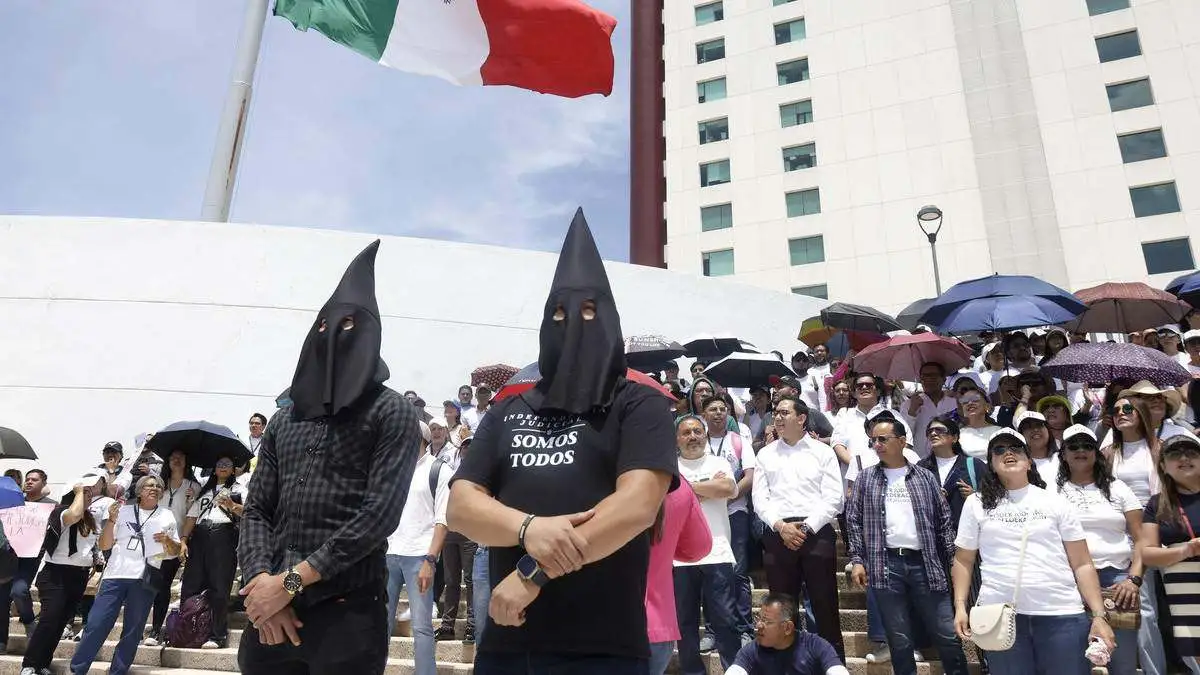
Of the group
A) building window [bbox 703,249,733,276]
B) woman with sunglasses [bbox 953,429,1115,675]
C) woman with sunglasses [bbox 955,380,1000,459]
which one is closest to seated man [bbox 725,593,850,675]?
woman with sunglasses [bbox 953,429,1115,675]

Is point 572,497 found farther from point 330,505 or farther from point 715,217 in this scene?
point 715,217

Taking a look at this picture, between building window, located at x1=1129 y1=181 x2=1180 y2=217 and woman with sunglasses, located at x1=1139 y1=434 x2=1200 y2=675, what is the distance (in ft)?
94.2

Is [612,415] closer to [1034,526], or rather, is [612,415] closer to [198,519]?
[1034,526]

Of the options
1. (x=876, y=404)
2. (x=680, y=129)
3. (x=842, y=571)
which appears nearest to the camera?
(x=842, y=571)

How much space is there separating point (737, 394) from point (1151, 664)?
869 cm

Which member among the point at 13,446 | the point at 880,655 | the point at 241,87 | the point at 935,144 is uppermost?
the point at 935,144

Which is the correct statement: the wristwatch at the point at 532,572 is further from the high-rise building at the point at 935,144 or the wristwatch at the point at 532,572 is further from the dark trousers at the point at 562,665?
the high-rise building at the point at 935,144

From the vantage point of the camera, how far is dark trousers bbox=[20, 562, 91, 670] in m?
6.98

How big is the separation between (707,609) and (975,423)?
2913mm

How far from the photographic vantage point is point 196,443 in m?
8.74

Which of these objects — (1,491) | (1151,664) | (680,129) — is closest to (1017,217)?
(680,129)

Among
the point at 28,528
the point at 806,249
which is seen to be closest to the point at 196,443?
the point at 28,528

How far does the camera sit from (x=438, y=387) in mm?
16312

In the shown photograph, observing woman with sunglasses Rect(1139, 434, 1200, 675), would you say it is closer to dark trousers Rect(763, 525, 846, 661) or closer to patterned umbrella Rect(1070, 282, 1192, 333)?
dark trousers Rect(763, 525, 846, 661)
